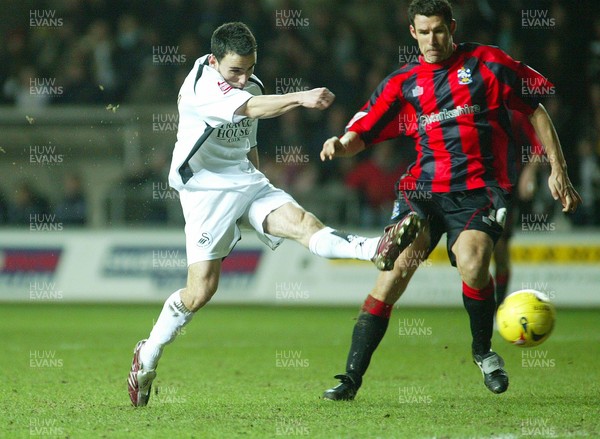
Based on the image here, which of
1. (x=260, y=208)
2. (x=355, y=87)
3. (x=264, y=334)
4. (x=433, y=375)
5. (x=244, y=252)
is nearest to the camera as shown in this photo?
(x=260, y=208)

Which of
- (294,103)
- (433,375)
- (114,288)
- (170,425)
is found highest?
(294,103)

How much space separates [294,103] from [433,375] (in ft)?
9.20

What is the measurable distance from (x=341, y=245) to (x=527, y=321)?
135cm

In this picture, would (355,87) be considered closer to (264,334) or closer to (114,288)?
(114,288)

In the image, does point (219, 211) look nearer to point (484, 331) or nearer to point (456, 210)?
point (456, 210)

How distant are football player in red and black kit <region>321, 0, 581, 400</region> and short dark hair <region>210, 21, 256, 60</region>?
0.77 metres

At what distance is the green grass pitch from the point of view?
489 centimetres

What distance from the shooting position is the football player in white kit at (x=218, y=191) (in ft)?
17.9

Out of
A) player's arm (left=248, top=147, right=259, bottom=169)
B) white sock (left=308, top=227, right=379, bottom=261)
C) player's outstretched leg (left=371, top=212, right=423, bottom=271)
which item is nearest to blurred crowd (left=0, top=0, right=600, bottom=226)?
player's arm (left=248, top=147, right=259, bottom=169)

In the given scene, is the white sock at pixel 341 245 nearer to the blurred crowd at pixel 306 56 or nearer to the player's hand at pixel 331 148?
the player's hand at pixel 331 148

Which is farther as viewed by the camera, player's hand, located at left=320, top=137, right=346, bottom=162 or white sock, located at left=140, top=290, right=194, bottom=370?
white sock, located at left=140, top=290, right=194, bottom=370

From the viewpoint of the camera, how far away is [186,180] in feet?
19.1

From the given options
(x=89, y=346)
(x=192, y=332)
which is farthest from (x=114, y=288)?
(x=89, y=346)

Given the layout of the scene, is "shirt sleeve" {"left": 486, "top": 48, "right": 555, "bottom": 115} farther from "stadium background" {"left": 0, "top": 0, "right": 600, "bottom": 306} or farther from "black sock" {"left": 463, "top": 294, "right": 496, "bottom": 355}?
"stadium background" {"left": 0, "top": 0, "right": 600, "bottom": 306}
